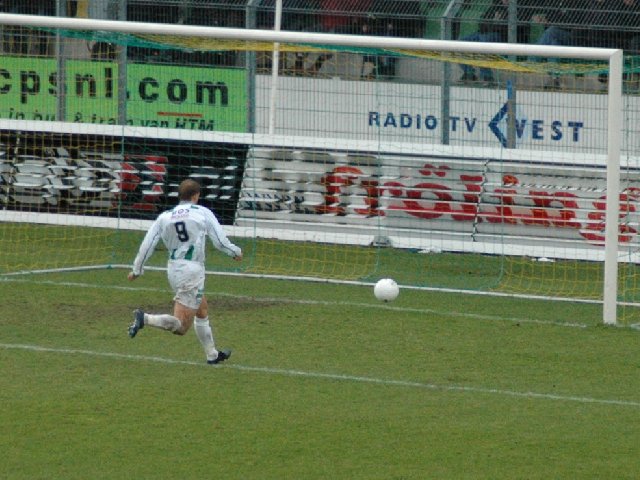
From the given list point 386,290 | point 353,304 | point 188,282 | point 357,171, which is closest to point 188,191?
point 188,282

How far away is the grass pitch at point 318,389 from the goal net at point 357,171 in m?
1.79

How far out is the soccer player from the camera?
11.6 m

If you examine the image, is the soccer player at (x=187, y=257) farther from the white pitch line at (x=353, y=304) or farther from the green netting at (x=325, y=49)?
the green netting at (x=325, y=49)

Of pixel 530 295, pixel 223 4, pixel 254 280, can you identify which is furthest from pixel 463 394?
pixel 223 4

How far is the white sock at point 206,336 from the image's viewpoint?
11617 mm

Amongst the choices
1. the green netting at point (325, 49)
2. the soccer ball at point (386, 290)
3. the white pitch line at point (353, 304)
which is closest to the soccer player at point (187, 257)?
the soccer ball at point (386, 290)

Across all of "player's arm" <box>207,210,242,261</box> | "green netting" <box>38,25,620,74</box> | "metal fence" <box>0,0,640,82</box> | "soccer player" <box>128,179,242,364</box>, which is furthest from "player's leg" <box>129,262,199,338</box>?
"metal fence" <box>0,0,640,82</box>

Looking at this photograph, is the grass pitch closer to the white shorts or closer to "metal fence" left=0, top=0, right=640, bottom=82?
the white shorts

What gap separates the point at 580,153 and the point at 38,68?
315 inches

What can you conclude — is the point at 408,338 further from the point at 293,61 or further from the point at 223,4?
the point at 223,4

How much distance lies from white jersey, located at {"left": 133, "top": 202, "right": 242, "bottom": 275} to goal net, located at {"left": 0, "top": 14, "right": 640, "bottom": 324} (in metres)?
4.26

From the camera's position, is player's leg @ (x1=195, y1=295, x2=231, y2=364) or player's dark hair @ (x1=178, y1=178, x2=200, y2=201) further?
player's dark hair @ (x1=178, y1=178, x2=200, y2=201)

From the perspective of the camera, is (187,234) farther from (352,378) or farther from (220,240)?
(352,378)

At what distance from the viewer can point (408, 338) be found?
13.0 m
